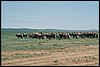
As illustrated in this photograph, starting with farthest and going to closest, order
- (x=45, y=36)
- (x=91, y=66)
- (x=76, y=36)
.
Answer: (x=76, y=36) < (x=45, y=36) < (x=91, y=66)

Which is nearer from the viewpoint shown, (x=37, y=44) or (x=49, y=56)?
(x=49, y=56)

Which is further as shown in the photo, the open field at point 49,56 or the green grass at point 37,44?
the green grass at point 37,44

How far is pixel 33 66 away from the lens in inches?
486

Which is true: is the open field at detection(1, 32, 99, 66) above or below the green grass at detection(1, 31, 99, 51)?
above

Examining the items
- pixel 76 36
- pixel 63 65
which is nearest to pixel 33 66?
pixel 63 65

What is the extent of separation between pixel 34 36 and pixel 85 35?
1030 centimetres

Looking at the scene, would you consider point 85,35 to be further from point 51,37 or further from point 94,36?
point 51,37

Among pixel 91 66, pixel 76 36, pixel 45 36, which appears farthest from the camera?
pixel 76 36

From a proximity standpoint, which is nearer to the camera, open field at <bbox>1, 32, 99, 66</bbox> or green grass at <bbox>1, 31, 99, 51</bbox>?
open field at <bbox>1, 32, 99, 66</bbox>

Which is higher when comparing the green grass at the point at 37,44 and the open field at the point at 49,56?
the open field at the point at 49,56

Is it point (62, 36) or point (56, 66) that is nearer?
point (56, 66)

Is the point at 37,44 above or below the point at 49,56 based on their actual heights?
below

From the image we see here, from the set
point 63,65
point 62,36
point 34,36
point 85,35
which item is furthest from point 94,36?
point 63,65

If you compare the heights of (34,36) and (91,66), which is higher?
(91,66)
